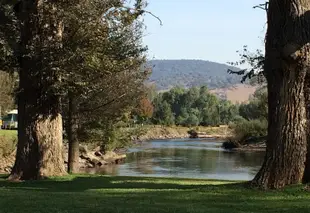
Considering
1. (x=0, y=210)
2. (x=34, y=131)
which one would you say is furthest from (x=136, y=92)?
(x=0, y=210)

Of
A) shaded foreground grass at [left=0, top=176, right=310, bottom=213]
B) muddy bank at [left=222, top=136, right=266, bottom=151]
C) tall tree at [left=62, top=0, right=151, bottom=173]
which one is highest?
tall tree at [left=62, top=0, right=151, bottom=173]

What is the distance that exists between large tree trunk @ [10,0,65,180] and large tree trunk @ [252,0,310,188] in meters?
6.74

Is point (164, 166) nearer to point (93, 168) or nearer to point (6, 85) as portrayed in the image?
point (93, 168)

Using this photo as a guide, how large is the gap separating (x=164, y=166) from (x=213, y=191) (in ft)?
83.9

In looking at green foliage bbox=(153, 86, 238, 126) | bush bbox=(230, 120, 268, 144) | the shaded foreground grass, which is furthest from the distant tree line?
the shaded foreground grass

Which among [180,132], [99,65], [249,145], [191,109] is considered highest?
[191,109]

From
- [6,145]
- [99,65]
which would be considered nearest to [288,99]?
[99,65]

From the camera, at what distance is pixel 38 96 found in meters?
15.4

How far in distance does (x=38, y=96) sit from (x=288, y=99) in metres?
7.96

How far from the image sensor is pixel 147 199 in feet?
31.1

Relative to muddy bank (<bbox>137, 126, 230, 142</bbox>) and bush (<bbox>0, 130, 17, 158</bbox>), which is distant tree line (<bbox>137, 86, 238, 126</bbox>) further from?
bush (<bbox>0, 130, 17, 158</bbox>)

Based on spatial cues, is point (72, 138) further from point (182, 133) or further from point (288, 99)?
point (182, 133)

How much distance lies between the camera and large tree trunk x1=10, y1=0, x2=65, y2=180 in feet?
48.8

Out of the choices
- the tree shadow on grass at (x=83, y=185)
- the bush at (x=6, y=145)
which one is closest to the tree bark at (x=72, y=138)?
the tree shadow on grass at (x=83, y=185)
